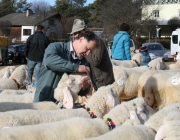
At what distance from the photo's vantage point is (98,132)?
12.2 feet

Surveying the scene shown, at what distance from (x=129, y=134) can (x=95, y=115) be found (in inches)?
51.2

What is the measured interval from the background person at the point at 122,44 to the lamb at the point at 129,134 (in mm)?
5573

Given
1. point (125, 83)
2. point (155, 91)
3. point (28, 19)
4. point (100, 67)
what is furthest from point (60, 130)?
point (28, 19)

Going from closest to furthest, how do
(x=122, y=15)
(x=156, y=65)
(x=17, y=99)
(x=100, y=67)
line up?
(x=100, y=67) → (x=17, y=99) → (x=156, y=65) → (x=122, y=15)

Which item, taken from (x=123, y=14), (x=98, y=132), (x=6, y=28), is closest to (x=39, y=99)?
(x=98, y=132)

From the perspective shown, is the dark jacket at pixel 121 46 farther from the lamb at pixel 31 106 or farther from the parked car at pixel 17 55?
the parked car at pixel 17 55

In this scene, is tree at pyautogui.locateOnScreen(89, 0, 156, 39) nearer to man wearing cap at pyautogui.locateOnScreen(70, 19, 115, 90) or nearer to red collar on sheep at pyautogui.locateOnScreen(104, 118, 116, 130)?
man wearing cap at pyautogui.locateOnScreen(70, 19, 115, 90)

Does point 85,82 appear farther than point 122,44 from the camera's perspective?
No

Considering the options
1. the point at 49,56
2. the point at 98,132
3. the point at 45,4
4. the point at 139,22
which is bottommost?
the point at 98,132

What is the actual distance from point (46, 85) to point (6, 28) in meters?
46.3

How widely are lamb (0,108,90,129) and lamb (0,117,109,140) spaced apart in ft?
1.35

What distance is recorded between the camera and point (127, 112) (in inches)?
171

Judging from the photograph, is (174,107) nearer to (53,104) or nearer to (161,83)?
(53,104)

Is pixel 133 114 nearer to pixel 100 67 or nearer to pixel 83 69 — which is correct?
pixel 83 69
